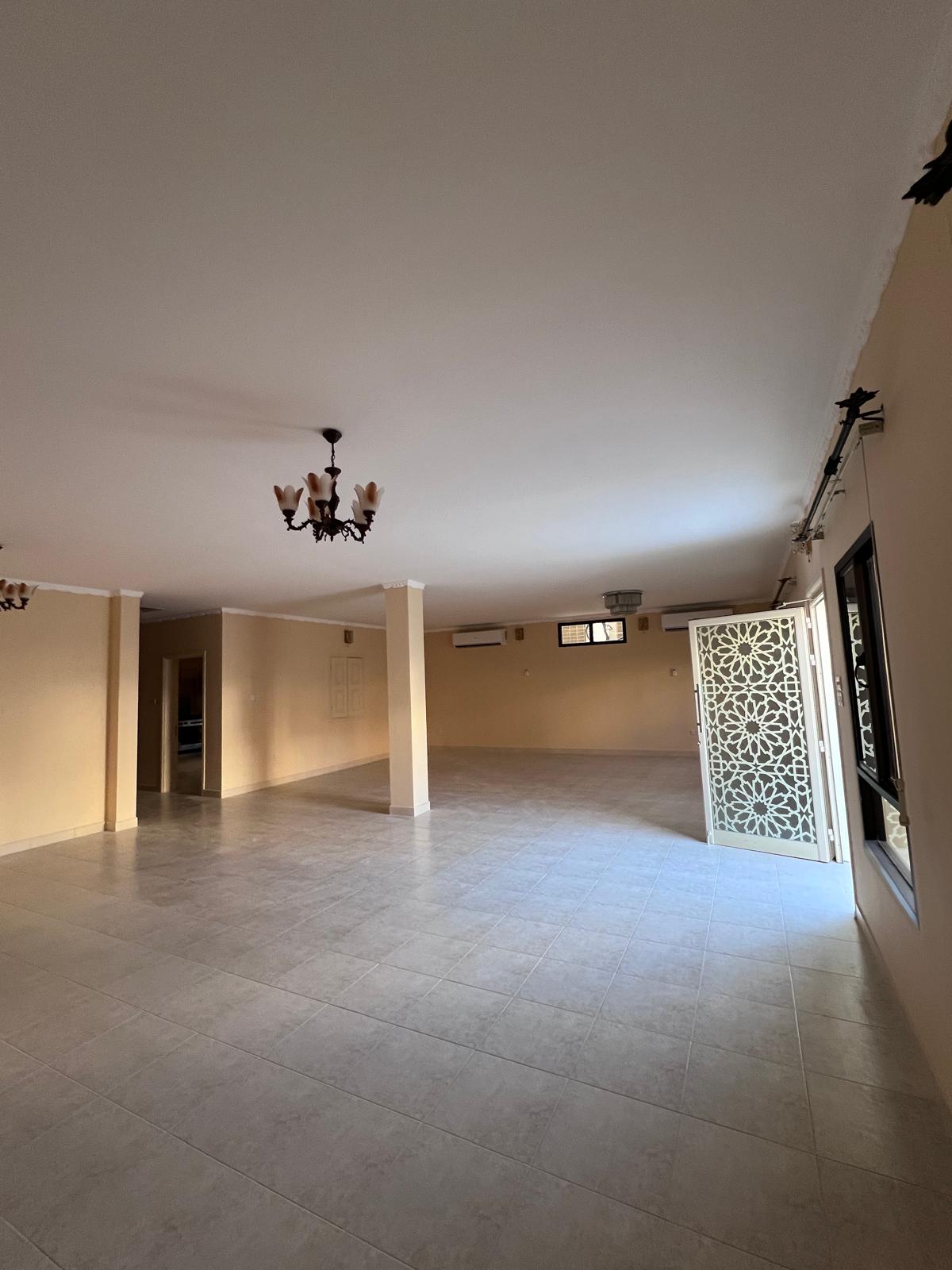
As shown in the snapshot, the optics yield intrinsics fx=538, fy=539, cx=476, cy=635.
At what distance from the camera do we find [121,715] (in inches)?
241

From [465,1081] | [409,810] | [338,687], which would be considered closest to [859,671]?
[465,1081]

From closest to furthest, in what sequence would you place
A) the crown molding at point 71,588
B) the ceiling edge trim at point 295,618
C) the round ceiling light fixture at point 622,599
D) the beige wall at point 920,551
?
the beige wall at point 920,551 → the crown molding at point 71,588 → the round ceiling light fixture at point 622,599 → the ceiling edge trim at point 295,618

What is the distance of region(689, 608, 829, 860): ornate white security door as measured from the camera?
4340 mm

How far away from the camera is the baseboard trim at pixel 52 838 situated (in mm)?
5262

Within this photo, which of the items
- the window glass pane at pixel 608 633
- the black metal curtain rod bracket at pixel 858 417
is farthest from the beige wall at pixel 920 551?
the window glass pane at pixel 608 633

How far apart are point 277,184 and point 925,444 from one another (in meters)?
1.79

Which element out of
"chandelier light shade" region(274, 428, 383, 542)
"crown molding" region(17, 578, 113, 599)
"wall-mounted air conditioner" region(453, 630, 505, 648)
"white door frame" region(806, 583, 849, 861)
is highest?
"crown molding" region(17, 578, 113, 599)

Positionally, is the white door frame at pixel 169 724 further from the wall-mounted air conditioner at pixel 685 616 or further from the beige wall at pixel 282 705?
the wall-mounted air conditioner at pixel 685 616

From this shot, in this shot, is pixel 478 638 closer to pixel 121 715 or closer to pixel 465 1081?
pixel 121 715

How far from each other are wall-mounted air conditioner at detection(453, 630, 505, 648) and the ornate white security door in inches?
239

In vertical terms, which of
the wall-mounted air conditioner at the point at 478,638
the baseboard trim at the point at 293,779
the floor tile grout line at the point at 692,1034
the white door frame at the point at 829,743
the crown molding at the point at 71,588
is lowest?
the floor tile grout line at the point at 692,1034

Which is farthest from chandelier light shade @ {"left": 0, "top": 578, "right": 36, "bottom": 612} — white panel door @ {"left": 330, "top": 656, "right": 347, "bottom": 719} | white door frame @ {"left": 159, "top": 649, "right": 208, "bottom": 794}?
white panel door @ {"left": 330, "top": 656, "right": 347, "bottom": 719}

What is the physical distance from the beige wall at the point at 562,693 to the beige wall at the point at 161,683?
495 cm

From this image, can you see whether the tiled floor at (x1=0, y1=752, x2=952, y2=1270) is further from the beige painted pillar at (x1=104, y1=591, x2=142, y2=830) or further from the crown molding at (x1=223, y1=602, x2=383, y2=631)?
the crown molding at (x1=223, y1=602, x2=383, y2=631)
